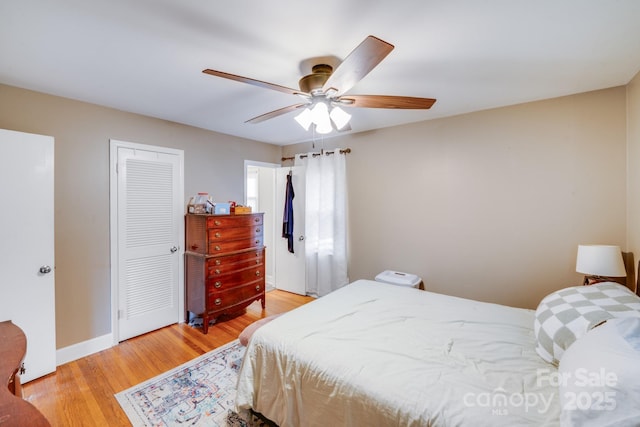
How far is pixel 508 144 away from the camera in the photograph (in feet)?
8.64

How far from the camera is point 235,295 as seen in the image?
3213mm

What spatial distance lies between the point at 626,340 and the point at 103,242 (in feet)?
12.2

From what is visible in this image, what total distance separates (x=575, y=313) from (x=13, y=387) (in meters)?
2.78

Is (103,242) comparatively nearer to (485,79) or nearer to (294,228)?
(294,228)

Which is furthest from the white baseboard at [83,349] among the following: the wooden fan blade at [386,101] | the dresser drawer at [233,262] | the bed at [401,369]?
the wooden fan blade at [386,101]

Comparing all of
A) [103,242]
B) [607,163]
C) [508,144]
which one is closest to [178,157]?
[103,242]

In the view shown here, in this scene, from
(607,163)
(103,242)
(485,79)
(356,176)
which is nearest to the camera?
(485,79)

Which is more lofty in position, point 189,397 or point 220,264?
point 220,264

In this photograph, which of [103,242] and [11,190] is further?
[103,242]

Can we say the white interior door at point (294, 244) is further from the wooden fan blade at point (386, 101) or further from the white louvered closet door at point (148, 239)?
the wooden fan blade at point (386, 101)

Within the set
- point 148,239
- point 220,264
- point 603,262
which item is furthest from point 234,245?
point 603,262

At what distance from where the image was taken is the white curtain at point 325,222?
12.3ft

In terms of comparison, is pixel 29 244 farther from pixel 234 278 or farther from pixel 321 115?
pixel 321 115

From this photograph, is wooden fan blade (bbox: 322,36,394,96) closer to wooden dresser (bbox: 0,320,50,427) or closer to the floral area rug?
wooden dresser (bbox: 0,320,50,427)
